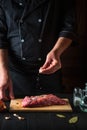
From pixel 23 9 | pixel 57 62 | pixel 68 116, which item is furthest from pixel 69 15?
pixel 68 116

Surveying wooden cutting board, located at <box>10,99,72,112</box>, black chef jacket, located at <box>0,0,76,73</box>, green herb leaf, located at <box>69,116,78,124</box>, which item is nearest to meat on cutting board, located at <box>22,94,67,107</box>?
wooden cutting board, located at <box>10,99,72,112</box>

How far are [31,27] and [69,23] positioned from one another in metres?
0.15

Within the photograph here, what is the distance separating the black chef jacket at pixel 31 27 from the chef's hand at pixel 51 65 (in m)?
0.16

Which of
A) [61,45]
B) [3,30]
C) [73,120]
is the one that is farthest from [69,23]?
[73,120]

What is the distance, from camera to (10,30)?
4.61ft

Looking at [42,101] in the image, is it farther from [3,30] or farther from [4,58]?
[3,30]

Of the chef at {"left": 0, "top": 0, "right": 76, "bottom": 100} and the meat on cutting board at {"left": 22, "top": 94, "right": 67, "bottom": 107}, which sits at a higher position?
the chef at {"left": 0, "top": 0, "right": 76, "bottom": 100}

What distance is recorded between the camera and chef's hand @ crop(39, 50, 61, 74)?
3.81 ft

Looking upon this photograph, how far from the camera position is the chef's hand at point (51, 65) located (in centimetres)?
116

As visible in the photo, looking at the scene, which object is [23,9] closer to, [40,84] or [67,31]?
[67,31]

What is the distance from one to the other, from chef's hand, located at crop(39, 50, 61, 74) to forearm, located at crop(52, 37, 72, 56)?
0.03m

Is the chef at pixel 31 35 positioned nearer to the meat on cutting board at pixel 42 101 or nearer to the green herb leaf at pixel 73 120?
the meat on cutting board at pixel 42 101

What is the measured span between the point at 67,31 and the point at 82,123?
470 mm

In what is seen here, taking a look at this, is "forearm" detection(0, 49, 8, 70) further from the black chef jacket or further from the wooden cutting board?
the wooden cutting board
